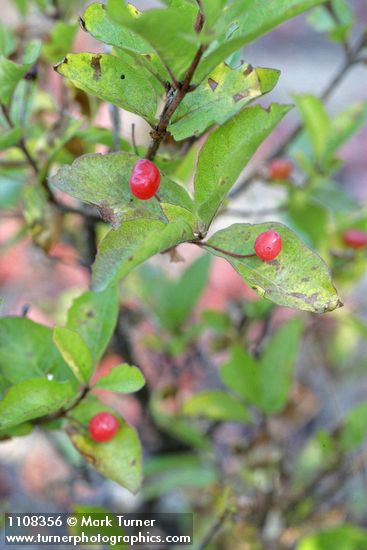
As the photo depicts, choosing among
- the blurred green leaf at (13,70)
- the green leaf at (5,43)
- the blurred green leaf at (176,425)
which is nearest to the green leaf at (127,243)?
the blurred green leaf at (13,70)

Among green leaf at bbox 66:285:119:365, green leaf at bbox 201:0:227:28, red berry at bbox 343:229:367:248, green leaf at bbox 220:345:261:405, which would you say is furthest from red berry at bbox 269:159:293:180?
green leaf at bbox 201:0:227:28

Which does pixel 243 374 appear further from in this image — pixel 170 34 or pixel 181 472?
pixel 170 34

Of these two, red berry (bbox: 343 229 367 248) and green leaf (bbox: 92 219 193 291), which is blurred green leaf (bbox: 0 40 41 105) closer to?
green leaf (bbox: 92 219 193 291)

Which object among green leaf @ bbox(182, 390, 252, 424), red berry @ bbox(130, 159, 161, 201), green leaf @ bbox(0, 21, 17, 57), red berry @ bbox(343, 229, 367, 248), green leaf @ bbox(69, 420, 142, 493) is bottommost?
green leaf @ bbox(182, 390, 252, 424)

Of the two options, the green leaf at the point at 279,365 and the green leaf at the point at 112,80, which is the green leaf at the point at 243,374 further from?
the green leaf at the point at 112,80

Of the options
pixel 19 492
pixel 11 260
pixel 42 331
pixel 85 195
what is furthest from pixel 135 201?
pixel 11 260

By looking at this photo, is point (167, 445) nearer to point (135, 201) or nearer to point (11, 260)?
Answer: point (135, 201)
